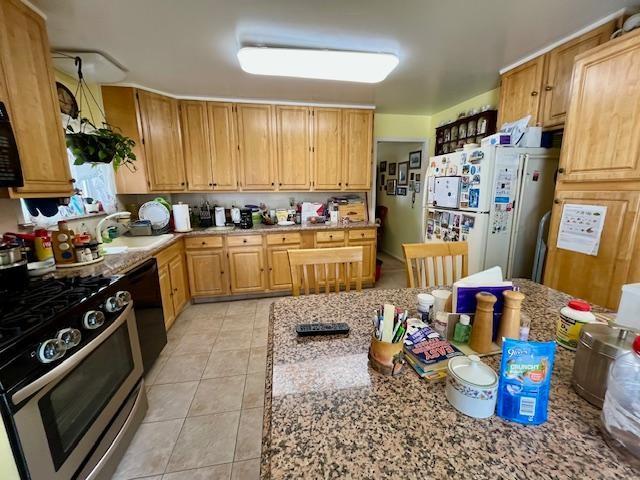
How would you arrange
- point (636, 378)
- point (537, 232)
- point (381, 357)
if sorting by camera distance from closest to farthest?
point (636, 378) < point (381, 357) < point (537, 232)

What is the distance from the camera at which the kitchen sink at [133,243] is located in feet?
7.05

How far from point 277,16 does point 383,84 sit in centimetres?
144

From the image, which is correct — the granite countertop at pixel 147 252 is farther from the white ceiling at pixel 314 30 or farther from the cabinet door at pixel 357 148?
the white ceiling at pixel 314 30

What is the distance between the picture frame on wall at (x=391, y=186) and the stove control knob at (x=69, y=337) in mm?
4867

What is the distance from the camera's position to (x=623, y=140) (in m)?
1.47

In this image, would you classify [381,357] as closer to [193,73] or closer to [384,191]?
[193,73]

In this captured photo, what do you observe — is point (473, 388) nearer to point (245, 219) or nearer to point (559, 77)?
point (559, 77)

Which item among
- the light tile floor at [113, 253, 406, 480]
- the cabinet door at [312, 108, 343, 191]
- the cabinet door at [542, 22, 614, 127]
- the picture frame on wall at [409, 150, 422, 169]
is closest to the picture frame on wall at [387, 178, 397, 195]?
the picture frame on wall at [409, 150, 422, 169]

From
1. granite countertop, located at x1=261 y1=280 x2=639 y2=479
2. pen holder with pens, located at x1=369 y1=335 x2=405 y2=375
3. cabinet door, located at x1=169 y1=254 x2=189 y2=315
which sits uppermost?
pen holder with pens, located at x1=369 y1=335 x2=405 y2=375

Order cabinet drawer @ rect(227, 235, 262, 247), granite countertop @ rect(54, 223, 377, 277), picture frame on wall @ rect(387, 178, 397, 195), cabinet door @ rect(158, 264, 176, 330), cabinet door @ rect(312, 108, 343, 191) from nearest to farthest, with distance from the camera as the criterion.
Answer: granite countertop @ rect(54, 223, 377, 277)
cabinet door @ rect(158, 264, 176, 330)
cabinet drawer @ rect(227, 235, 262, 247)
cabinet door @ rect(312, 108, 343, 191)
picture frame on wall @ rect(387, 178, 397, 195)

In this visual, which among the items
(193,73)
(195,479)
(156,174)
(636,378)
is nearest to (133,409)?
(195,479)

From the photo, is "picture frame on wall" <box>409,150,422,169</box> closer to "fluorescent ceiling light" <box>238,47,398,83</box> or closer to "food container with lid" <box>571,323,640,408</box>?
"fluorescent ceiling light" <box>238,47,398,83</box>

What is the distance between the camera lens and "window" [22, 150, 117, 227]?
1.96m

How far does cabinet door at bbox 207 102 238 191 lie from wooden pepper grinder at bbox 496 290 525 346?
309 cm
